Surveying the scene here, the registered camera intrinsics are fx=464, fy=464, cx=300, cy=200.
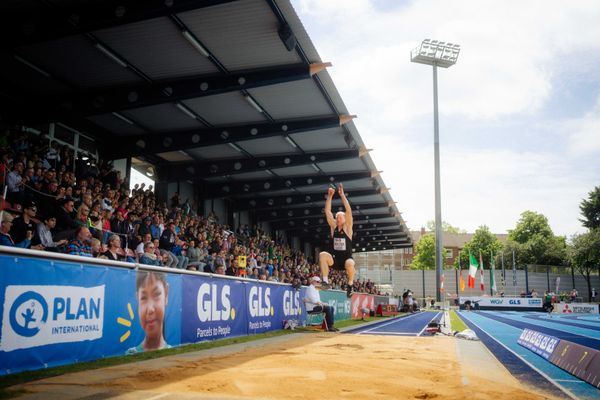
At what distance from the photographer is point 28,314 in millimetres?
5984

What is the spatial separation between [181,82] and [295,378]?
12.0 m

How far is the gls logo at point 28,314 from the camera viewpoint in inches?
229

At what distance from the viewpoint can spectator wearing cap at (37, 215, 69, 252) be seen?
10156 millimetres

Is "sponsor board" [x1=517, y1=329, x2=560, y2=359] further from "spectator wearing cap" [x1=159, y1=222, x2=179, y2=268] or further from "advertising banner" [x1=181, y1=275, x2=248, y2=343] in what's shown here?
"spectator wearing cap" [x1=159, y1=222, x2=179, y2=268]

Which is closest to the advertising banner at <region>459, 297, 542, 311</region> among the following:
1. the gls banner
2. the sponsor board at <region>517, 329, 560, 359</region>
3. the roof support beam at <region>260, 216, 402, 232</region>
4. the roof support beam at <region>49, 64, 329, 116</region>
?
the roof support beam at <region>260, 216, 402, 232</region>

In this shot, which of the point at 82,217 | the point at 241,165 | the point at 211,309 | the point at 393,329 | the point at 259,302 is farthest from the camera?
the point at 241,165

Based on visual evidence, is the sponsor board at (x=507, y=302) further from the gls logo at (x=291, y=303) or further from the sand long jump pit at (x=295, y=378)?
the sand long jump pit at (x=295, y=378)

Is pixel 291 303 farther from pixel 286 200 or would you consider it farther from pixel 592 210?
pixel 592 210

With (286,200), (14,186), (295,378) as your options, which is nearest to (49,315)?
(295,378)

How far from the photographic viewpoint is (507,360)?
29.5 ft

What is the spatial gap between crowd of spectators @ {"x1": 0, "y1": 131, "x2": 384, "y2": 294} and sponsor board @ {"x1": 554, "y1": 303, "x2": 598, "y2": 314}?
119ft

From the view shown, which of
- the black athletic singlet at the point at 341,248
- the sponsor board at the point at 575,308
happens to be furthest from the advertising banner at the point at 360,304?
the sponsor board at the point at 575,308

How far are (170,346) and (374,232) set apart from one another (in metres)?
41.4

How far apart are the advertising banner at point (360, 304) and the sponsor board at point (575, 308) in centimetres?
2396
